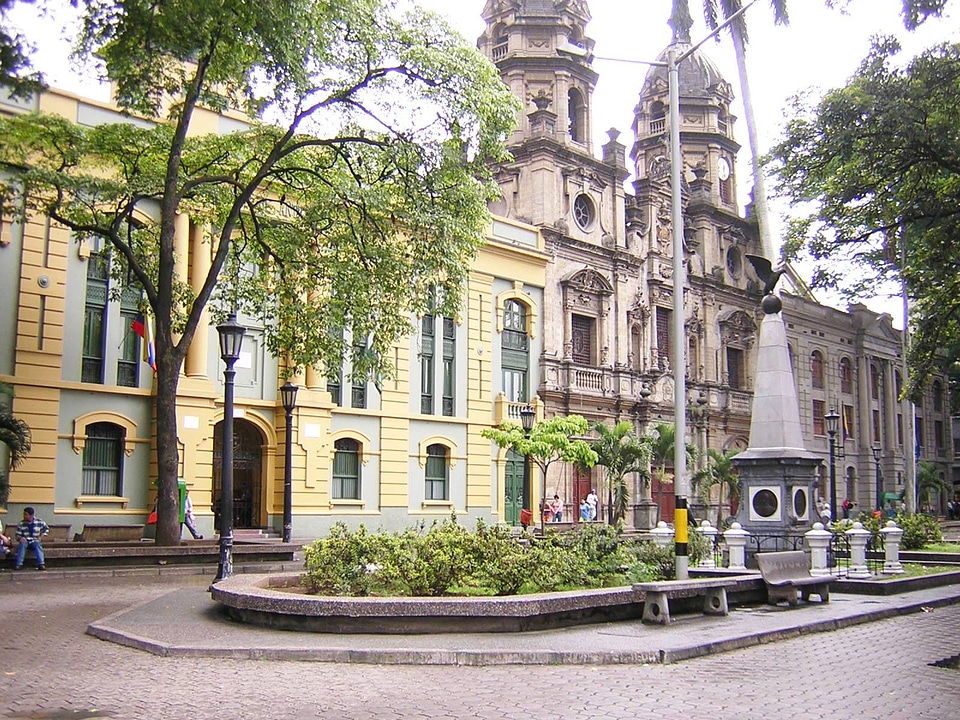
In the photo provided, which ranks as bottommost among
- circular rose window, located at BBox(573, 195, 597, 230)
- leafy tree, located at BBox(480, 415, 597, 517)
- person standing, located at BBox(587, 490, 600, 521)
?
person standing, located at BBox(587, 490, 600, 521)

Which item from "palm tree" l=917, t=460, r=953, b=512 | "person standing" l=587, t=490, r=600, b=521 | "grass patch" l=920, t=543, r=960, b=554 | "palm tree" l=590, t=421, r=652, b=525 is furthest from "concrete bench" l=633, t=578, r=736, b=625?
"palm tree" l=917, t=460, r=953, b=512

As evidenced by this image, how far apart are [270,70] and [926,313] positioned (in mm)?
17337

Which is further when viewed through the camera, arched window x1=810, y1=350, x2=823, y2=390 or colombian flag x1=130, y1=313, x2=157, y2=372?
arched window x1=810, y1=350, x2=823, y2=390

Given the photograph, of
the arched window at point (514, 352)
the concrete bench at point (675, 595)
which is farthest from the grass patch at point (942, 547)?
the arched window at point (514, 352)

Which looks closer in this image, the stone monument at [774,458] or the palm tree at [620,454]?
the stone monument at [774,458]

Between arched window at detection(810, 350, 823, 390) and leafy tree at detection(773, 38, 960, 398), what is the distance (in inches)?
1172

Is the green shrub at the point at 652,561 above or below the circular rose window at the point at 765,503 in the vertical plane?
below

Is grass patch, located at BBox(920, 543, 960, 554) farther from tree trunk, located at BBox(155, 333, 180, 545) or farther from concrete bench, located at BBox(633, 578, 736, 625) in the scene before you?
tree trunk, located at BBox(155, 333, 180, 545)

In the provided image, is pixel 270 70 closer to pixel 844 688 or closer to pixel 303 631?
pixel 303 631

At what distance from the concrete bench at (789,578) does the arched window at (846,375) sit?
4673 cm

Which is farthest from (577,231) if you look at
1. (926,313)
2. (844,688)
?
(844,688)

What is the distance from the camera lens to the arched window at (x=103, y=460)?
1024 inches

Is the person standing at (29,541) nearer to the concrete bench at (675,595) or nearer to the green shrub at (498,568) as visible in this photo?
the green shrub at (498,568)

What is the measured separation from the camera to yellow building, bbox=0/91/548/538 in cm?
2498
